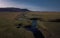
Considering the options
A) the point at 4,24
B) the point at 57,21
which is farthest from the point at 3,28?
the point at 57,21

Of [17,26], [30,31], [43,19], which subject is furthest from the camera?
[43,19]

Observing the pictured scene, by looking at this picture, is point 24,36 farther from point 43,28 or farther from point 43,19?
point 43,19

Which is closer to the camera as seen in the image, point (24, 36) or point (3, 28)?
point (24, 36)

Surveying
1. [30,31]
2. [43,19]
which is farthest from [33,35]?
[43,19]

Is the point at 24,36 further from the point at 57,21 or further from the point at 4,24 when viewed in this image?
the point at 57,21

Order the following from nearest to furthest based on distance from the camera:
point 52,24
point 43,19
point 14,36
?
point 14,36 → point 52,24 → point 43,19

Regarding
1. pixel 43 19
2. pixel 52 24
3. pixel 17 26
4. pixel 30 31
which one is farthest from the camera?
pixel 43 19

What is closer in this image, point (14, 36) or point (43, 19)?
point (14, 36)

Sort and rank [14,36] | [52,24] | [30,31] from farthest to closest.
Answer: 1. [52,24]
2. [30,31]
3. [14,36]
